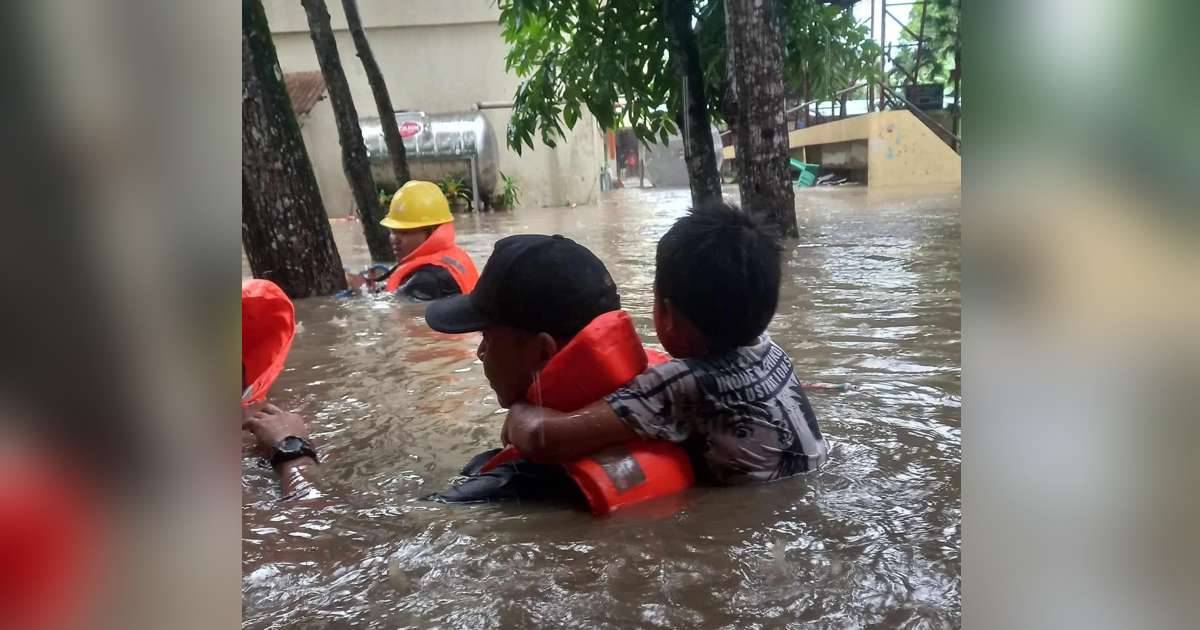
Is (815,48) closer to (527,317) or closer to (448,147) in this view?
(527,317)

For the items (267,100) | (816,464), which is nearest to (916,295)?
(816,464)

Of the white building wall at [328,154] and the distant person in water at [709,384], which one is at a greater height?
the white building wall at [328,154]

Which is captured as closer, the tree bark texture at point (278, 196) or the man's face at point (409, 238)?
the tree bark texture at point (278, 196)

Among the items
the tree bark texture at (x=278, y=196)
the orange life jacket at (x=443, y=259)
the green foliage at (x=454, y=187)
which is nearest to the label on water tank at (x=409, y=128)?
the green foliage at (x=454, y=187)

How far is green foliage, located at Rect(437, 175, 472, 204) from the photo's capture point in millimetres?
Result: 6082

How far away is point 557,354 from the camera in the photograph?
1826 millimetres

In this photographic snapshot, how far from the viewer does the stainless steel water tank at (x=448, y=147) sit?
5.45 metres

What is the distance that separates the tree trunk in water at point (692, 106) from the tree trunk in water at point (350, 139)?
12.2 ft

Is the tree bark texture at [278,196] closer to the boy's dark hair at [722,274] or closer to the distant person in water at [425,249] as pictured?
the distant person in water at [425,249]

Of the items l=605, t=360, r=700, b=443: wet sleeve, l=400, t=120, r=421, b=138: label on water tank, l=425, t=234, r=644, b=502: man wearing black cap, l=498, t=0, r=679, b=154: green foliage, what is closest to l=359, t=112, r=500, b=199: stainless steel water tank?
l=400, t=120, r=421, b=138: label on water tank

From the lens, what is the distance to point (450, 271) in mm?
4805

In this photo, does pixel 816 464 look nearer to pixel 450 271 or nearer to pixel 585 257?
pixel 585 257

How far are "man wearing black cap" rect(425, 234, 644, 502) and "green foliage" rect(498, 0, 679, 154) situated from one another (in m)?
→ 1.03
